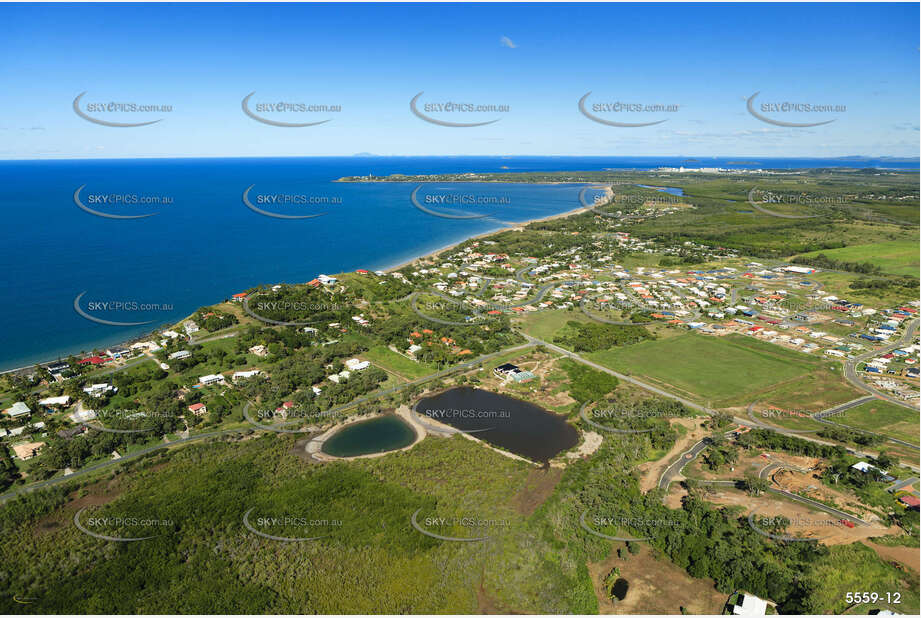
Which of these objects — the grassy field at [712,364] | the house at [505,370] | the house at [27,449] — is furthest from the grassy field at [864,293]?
the house at [27,449]

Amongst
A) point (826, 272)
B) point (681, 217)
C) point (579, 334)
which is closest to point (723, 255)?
point (826, 272)

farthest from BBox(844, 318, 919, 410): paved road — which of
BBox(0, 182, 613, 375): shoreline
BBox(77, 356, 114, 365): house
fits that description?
BBox(77, 356, 114, 365): house

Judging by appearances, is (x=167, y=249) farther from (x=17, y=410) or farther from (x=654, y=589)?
(x=654, y=589)

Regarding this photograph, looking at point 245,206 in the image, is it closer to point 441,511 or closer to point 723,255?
point 723,255

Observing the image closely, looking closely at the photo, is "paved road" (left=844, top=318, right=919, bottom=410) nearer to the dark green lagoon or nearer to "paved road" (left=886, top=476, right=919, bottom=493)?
"paved road" (left=886, top=476, right=919, bottom=493)

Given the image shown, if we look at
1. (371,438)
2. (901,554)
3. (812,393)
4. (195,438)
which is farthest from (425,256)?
(901,554)

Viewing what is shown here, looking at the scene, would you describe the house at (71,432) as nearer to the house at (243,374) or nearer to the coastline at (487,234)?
the house at (243,374)
